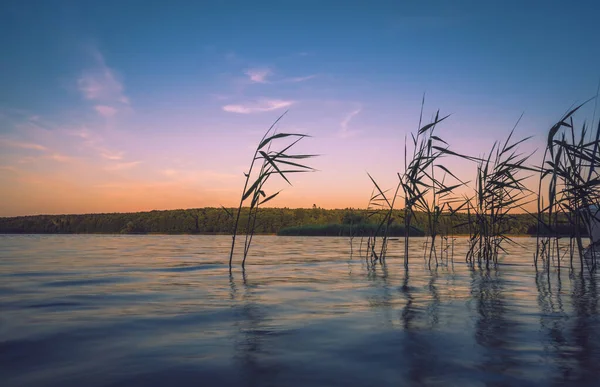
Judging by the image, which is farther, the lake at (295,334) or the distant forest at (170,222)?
the distant forest at (170,222)

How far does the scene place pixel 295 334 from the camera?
2674mm

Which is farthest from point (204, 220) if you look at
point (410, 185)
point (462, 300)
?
point (462, 300)

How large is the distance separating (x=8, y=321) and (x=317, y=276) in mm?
3804

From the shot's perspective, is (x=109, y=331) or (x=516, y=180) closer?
(x=109, y=331)

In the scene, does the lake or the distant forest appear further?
the distant forest

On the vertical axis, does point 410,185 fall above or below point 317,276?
above

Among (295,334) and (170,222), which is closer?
(295,334)

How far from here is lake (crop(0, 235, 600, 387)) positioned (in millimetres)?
1910

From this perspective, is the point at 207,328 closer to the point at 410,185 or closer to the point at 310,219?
the point at 410,185

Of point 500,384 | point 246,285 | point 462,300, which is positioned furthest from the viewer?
point 246,285

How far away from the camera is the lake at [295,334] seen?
191cm

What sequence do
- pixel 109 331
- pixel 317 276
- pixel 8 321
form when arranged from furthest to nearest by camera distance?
pixel 317 276, pixel 8 321, pixel 109 331

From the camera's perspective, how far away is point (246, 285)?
16.6ft

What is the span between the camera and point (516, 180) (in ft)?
24.2
